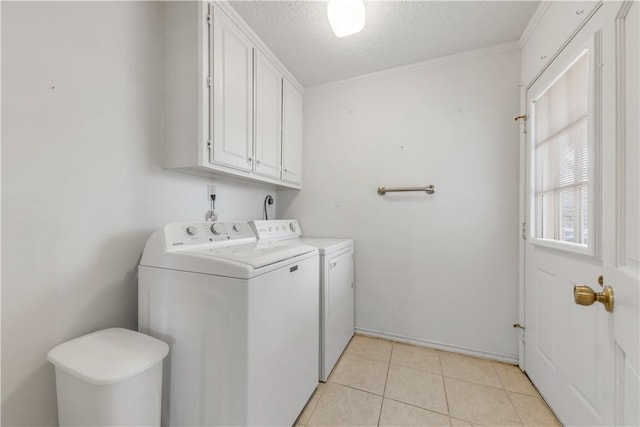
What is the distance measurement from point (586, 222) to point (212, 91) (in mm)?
1921

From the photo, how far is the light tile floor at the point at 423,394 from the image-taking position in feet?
4.07

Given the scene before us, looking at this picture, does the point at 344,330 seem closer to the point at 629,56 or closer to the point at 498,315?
the point at 498,315

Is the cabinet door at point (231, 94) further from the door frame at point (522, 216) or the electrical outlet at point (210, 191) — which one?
the door frame at point (522, 216)

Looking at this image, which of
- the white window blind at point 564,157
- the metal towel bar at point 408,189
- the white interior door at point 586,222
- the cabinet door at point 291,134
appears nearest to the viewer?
the white interior door at point 586,222

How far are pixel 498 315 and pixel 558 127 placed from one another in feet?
4.28

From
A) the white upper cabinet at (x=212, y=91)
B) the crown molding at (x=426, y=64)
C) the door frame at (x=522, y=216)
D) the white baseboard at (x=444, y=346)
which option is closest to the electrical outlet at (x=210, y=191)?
the white upper cabinet at (x=212, y=91)

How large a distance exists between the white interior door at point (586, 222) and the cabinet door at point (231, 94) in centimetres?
152

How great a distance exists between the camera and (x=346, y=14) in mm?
1243

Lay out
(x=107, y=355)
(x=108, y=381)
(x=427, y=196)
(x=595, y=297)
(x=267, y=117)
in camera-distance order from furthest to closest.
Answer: (x=427, y=196)
(x=267, y=117)
(x=107, y=355)
(x=108, y=381)
(x=595, y=297)

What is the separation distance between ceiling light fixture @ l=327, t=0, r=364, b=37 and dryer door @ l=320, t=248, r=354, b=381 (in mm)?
1343

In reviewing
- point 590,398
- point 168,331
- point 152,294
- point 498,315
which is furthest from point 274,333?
point 498,315

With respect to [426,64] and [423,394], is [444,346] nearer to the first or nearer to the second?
[423,394]

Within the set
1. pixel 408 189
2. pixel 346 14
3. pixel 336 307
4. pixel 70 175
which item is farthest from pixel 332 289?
pixel 346 14

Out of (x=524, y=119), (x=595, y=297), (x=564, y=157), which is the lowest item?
(x=595, y=297)
